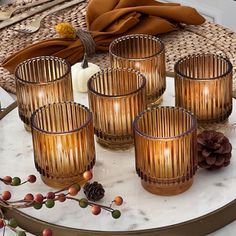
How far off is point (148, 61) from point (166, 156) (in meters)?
0.24

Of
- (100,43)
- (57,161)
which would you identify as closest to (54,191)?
(57,161)

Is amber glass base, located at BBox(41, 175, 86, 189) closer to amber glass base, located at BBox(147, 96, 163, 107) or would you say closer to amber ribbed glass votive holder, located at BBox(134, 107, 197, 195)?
amber ribbed glass votive holder, located at BBox(134, 107, 197, 195)

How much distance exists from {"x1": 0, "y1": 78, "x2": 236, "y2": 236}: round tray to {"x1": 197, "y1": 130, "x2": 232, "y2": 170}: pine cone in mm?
21

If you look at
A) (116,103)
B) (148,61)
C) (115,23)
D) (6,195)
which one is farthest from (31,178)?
(115,23)

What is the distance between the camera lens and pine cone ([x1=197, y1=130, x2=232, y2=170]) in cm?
114

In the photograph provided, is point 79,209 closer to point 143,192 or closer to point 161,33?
point 143,192

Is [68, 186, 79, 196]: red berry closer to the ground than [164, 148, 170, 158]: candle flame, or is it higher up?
closer to the ground

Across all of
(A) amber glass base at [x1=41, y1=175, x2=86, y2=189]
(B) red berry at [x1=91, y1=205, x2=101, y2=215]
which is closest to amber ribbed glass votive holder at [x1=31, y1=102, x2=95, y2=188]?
(A) amber glass base at [x1=41, y1=175, x2=86, y2=189]

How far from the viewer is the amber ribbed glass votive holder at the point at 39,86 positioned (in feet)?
4.12

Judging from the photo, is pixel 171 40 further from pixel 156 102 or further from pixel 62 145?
pixel 62 145

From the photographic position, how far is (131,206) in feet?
3.62

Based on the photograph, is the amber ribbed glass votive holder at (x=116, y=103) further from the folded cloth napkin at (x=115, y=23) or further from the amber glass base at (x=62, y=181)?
the folded cloth napkin at (x=115, y=23)

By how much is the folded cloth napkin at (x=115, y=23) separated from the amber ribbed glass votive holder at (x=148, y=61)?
21 cm

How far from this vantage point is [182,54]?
1.59 metres
